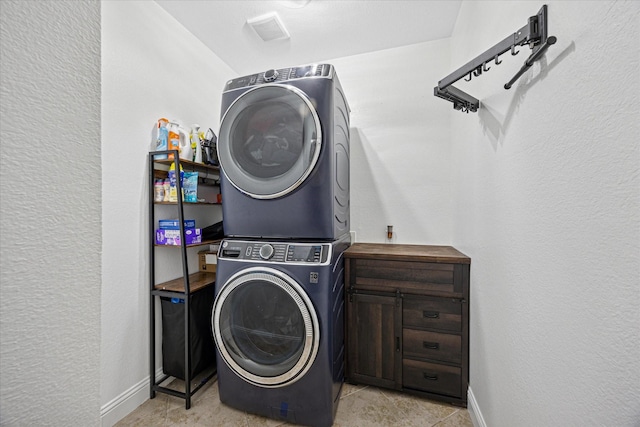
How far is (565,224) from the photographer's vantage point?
703 mm

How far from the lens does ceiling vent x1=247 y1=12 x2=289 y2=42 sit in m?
1.90

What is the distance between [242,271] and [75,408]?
3.34ft

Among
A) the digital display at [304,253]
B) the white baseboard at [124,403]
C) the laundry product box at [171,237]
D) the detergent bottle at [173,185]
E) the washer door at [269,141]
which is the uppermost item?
the washer door at [269,141]

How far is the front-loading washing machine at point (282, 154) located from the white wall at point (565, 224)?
0.83 metres

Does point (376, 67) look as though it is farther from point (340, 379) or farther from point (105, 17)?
point (340, 379)

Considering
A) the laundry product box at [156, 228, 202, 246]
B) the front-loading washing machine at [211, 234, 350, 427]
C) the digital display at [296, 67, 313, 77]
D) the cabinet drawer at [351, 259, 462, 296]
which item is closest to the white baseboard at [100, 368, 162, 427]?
the front-loading washing machine at [211, 234, 350, 427]

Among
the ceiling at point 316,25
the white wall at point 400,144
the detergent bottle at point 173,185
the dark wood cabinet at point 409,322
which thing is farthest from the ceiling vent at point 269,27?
the dark wood cabinet at point 409,322

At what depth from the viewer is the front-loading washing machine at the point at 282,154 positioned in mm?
1462

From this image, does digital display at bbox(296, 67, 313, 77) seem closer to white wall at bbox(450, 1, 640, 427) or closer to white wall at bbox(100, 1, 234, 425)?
white wall at bbox(450, 1, 640, 427)

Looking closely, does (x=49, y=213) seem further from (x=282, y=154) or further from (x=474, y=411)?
(x=474, y=411)

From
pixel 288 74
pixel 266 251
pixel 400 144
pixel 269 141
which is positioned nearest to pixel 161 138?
pixel 269 141

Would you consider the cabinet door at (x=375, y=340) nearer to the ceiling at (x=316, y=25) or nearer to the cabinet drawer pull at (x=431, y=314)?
the cabinet drawer pull at (x=431, y=314)

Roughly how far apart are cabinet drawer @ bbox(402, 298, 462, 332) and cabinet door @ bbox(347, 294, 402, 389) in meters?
0.06

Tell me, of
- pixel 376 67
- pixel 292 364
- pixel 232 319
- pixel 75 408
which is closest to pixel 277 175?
pixel 232 319
